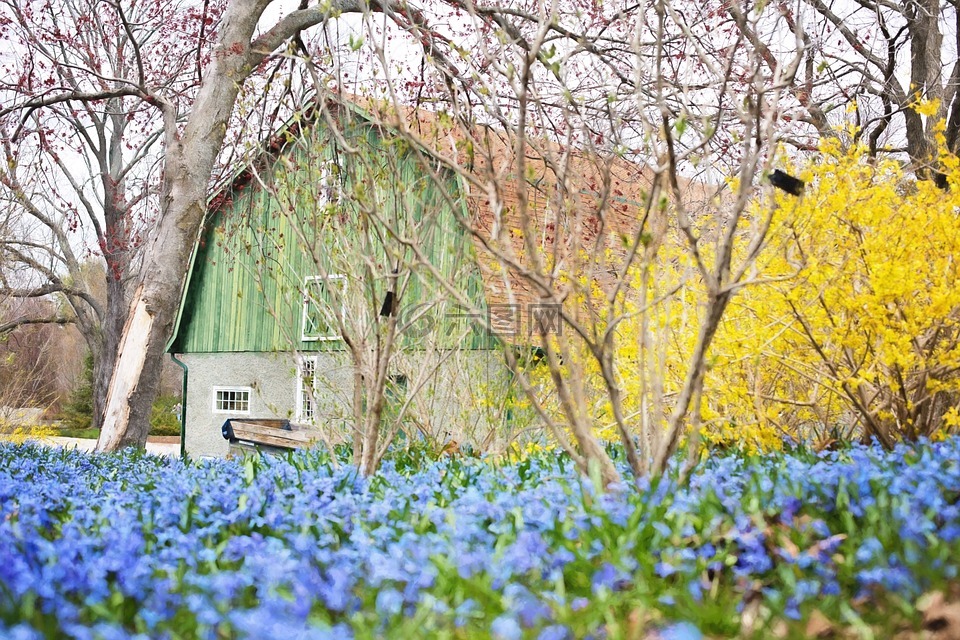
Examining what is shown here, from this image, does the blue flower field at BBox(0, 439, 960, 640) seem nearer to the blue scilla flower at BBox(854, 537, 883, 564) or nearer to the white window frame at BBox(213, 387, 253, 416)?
the blue scilla flower at BBox(854, 537, 883, 564)

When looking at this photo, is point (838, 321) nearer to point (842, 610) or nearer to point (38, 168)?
point (842, 610)

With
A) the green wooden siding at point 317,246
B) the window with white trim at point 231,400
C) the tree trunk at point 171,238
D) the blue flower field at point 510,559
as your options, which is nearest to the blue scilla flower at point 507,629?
the blue flower field at point 510,559

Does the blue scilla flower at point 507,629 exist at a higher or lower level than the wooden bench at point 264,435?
higher

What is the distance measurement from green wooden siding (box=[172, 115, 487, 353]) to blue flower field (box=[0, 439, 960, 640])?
1266mm

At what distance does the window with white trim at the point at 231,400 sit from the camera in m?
16.7

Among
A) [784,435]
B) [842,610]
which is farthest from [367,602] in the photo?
[784,435]

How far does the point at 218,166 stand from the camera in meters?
10.8

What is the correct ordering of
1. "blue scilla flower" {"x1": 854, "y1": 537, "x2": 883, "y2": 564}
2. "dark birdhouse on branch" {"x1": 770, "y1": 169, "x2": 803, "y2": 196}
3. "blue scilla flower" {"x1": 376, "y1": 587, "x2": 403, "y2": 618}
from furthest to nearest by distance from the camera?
"dark birdhouse on branch" {"x1": 770, "y1": 169, "x2": 803, "y2": 196}
"blue scilla flower" {"x1": 854, "y1": 537, "x2": 883, "y2": 564}
"blue scilla flower" {"x1": 376, "y1": 587, "x2": 403, "y2": 618}

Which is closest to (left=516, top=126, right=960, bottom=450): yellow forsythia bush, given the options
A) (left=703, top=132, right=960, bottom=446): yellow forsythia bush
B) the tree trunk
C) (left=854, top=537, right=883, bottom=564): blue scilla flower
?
(left=703, top=132, right=960, bottom=446): yellow forsythia bush

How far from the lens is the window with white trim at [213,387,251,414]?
1669 cm

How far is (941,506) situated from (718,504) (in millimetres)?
700

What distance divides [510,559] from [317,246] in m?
2.74

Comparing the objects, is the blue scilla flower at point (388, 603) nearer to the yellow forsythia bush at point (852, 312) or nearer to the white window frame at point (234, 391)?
the yellow forsythia bush at point (852, 312)

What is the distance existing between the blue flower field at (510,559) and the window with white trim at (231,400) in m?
13.4
